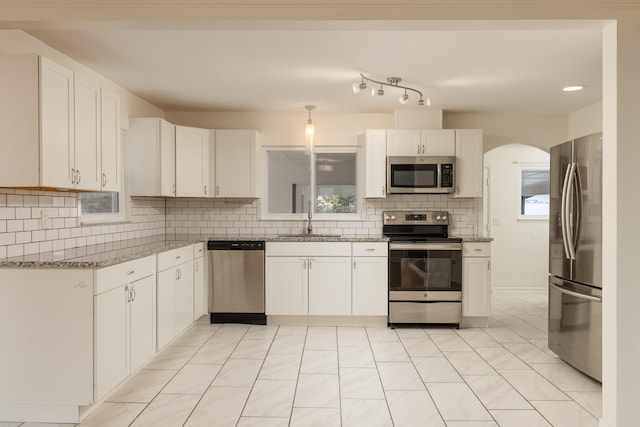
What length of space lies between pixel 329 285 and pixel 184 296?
Result: 4.86ft

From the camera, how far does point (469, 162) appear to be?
476 centimetres

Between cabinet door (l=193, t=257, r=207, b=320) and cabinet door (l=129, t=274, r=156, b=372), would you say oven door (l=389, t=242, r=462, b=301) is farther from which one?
cabinet door (l=129, t=274, r=156, b=372)

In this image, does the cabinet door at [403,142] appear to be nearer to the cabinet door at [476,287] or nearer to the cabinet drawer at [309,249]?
Result: the cabinet drawer at [309,249]

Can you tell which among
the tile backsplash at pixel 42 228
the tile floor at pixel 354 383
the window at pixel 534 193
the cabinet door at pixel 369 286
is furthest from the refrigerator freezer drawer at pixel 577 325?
the tile backsplash at pixel 42 228

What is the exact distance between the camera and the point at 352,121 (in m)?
5.07

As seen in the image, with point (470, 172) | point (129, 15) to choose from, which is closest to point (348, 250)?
point (470, 172)

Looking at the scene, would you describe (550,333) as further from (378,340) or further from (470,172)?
(470,172)

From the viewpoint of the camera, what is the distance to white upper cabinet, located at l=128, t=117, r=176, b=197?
4.21 m

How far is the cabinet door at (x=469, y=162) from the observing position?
475 cm

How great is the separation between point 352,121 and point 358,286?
193 centimetres

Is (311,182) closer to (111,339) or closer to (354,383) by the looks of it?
(354,383)

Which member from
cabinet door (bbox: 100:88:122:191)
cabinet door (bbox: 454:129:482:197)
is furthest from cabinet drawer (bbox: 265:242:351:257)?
cabinet door (bbox: 100:88:122:191)

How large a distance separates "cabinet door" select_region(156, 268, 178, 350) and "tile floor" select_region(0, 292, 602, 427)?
17cm

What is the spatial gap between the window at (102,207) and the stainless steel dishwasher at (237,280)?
0.96 metres
